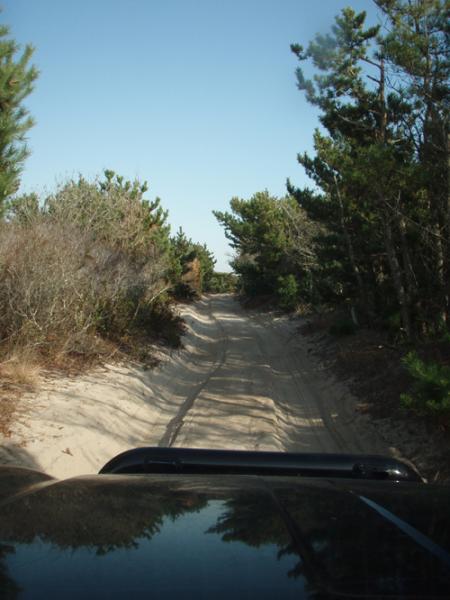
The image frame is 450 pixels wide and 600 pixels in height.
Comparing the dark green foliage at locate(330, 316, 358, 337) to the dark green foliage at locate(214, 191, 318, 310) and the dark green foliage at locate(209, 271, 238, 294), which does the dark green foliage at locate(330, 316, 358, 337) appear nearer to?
the dark green foliage at locate(214, 191, 318, 310)

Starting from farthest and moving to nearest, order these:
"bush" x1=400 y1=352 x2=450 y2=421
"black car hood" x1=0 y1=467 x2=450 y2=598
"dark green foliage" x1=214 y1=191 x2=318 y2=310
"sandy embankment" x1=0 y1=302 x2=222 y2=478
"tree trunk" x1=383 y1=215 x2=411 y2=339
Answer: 1. "dark green foliage" x1=214 y1=191 x2=318 y2=310
2. "tree trunk" x1=383 y1=215 x2=411 y2=339
3. "bush" x1=400 y1=352 x2=450 y2=421
4. "sandy embankment" x1=0 y1=302 x2=222 y2=478
5. "black car hood" x1=0 y1=467 x2=450 y2=598

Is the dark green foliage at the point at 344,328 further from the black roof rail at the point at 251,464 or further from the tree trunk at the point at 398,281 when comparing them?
the black roof rail at the point at 251,464

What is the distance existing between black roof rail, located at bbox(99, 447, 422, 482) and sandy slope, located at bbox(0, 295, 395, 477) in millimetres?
3905

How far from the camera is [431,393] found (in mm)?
8102

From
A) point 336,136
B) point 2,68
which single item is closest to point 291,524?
point 2,68

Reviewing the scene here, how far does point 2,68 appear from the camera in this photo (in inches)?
404

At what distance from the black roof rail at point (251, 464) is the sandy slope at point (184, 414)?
12.8 ft

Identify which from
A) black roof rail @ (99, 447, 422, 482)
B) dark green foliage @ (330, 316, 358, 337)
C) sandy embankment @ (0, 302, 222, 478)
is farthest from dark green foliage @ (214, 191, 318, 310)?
black roof rail @ (99, 447, 422, 482)

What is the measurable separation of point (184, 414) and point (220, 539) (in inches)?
350

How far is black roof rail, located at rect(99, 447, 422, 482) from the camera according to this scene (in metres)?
3.67

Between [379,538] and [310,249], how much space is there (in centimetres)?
2780

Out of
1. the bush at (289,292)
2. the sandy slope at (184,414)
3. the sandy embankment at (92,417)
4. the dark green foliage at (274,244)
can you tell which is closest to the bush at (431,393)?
the sandy slope at (184,414)

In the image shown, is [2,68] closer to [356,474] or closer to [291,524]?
[356,474]

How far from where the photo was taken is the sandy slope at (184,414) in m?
8.11
